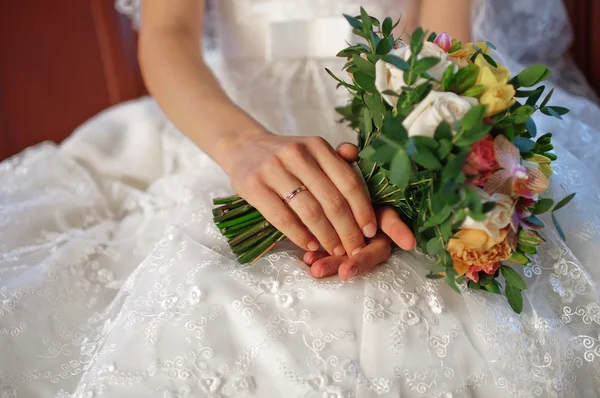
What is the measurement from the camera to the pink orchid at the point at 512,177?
68 centimetres

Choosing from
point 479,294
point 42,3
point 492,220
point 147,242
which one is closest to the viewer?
point 492,220

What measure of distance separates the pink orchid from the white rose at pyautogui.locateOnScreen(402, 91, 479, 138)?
0.21 ft

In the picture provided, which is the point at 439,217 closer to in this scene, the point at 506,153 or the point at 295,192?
the point at 506,153

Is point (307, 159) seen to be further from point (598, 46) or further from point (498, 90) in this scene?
point (598, 46)

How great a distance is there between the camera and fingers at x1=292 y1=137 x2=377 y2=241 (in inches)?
31.5

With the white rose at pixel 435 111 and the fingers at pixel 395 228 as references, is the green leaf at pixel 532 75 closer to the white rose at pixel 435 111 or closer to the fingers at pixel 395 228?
the white rose at pixel 435 111

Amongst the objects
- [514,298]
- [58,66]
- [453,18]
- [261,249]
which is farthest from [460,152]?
[58,66]

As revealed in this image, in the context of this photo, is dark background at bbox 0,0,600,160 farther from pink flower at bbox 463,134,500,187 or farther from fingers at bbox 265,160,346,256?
pink flower at bbox 463,134,500,187

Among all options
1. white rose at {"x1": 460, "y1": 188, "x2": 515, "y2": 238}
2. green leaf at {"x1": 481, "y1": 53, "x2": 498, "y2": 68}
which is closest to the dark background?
green leaf at {"x1": 481, "y1": 53, "x2": 498, "y2": 68}

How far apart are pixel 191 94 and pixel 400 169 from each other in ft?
1.85

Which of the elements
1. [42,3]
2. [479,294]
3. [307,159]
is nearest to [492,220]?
[479,294]

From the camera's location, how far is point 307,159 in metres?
0.82

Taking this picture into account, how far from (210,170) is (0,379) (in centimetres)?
52

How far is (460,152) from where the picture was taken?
0.66 m
